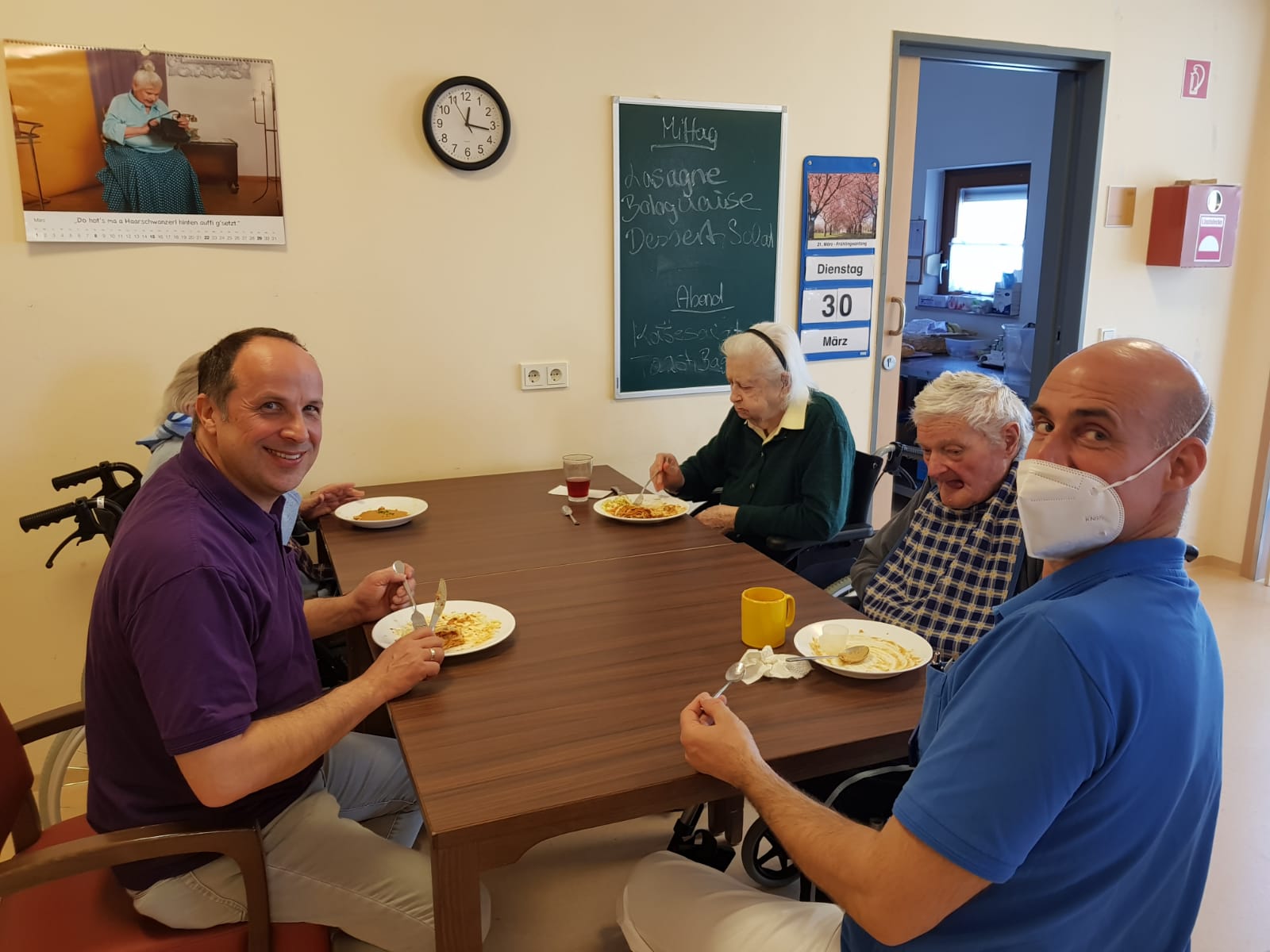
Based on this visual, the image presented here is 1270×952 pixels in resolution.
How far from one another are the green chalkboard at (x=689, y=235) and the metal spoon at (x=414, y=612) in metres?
1.52

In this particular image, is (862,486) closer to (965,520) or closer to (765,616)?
(965,520)

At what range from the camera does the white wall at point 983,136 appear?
6.04 m

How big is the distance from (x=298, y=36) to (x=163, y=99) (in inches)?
17.1

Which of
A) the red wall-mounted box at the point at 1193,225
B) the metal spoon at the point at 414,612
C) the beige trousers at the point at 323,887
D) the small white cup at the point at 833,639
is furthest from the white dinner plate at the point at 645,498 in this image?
the red wall-mounted box at the point at 1193,225

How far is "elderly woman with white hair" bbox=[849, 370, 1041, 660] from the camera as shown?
6.06ft

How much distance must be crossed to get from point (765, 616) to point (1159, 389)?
83 cm

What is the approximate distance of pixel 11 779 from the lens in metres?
1.47

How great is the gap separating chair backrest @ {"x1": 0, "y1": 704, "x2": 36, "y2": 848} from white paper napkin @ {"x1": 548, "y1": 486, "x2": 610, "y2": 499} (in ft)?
5.17

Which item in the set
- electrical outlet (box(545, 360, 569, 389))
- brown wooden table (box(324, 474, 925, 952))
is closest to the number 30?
electrical outlet (box(545, 360, 569, 389))

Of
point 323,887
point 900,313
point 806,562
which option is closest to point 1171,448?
point 323,887

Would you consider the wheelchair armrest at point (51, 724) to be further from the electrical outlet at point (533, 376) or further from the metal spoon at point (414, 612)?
the electrical outlet at point (533, 376)

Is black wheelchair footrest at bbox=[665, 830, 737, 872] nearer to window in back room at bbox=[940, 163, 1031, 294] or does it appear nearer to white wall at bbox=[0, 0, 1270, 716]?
white wall at bbox=[0, 0, 1270, 716]

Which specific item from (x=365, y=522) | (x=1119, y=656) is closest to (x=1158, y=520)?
(x=1119, y=656)

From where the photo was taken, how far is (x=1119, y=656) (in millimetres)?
898
